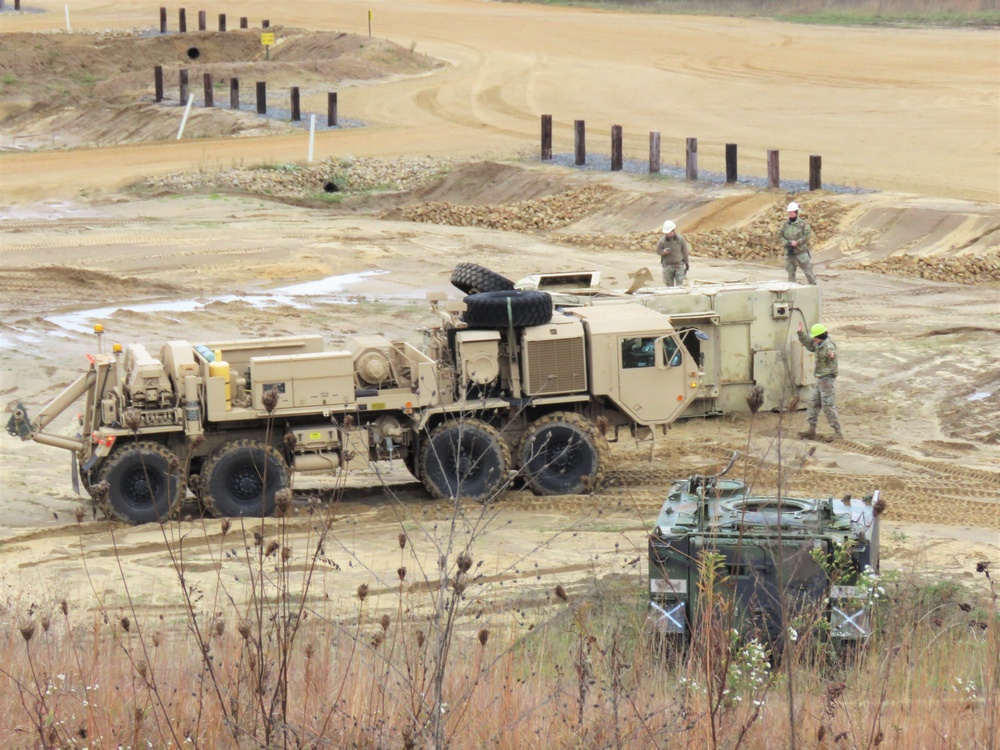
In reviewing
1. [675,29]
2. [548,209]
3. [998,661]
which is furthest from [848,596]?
[675,29]

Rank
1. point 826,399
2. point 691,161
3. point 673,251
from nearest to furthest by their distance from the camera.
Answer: point 826,399, point 673,251, point 691,161

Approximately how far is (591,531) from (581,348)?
2230 mm

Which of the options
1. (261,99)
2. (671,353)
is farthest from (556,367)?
(261,99)

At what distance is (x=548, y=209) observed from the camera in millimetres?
31484

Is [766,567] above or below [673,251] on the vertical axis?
below

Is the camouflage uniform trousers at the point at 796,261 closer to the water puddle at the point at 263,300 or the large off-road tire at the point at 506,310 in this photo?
the water puddle at the point at 263,300

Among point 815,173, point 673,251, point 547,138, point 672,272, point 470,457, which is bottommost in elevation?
point 470,457

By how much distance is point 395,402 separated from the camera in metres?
14.3

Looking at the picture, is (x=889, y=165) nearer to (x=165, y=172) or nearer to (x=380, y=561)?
(x=165, y=172)

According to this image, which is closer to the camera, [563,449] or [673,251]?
[563,449]

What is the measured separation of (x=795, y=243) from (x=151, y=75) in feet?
112

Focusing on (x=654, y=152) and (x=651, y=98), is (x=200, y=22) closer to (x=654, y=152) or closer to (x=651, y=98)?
(x=651, y=98)

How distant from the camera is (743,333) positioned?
56.4ft

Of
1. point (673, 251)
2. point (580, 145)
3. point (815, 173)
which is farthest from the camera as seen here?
point (580, 145)
